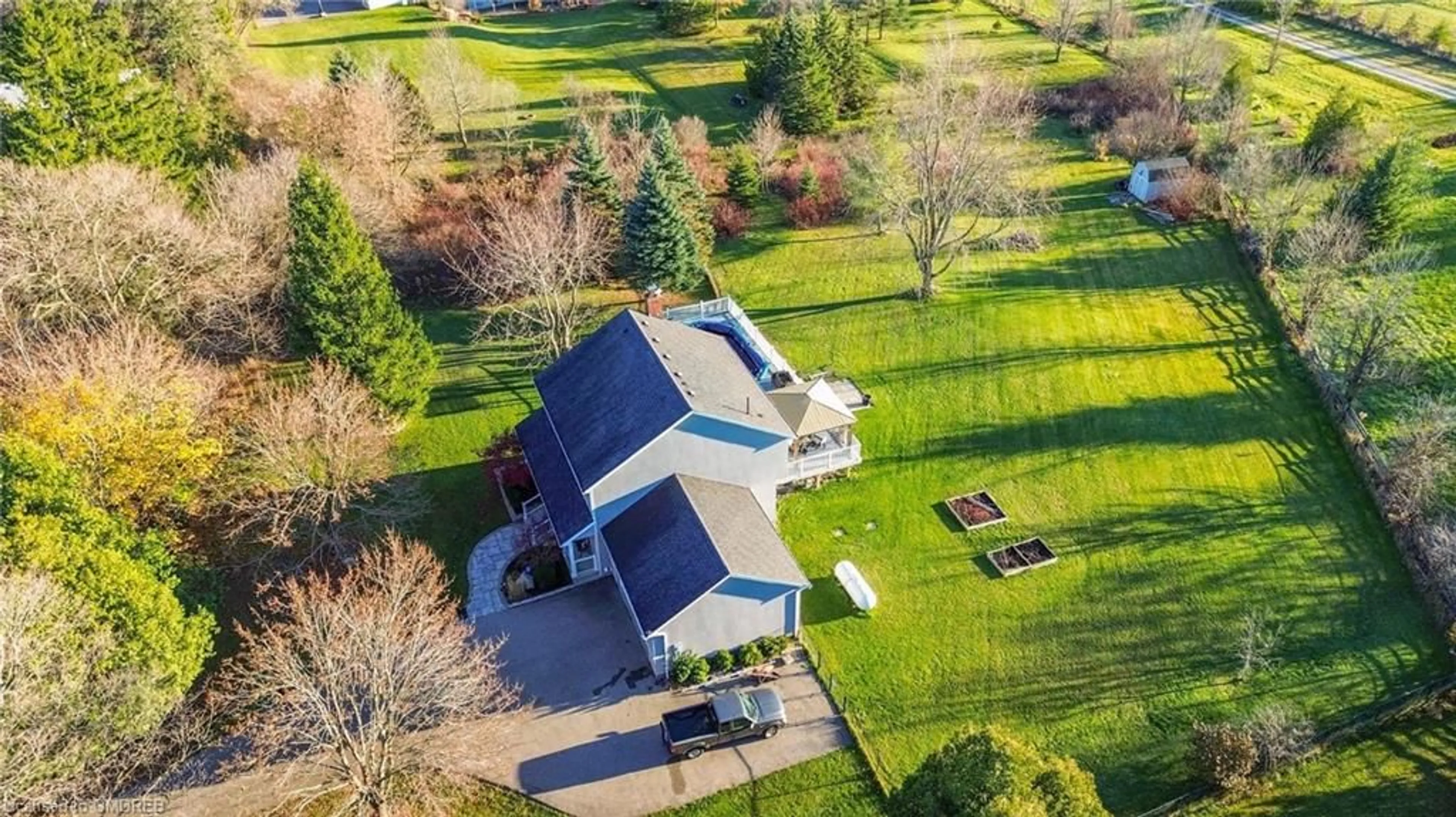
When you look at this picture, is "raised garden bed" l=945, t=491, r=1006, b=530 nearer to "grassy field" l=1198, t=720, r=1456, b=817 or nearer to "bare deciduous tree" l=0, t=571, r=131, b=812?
"grassy field" l=1198, t=720, r=1456, b=817

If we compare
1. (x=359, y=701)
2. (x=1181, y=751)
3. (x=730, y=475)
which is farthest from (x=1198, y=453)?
(x=359, y=701)

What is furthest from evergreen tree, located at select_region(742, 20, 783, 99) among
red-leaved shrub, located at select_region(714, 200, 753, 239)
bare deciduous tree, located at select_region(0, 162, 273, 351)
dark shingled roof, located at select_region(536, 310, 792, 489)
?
bare deciduous tree, located at select_region(0, 162, 273, 351)

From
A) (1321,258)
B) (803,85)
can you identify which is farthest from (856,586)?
(803,85)

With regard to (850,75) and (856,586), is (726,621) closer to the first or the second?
(856,586)

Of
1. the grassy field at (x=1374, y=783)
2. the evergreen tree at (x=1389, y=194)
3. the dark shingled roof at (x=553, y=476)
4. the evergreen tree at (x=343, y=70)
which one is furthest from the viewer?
the evergreen tree at (x=343, y=70)

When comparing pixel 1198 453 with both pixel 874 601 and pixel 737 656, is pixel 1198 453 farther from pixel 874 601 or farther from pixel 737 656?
pixel 737 656

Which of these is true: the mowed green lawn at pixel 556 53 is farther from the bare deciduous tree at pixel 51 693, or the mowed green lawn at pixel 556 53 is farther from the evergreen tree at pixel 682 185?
the bare deciduous tree at pixel 51 693

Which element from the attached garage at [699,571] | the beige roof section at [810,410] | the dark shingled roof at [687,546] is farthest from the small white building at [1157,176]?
the attached garage at [699,571]
